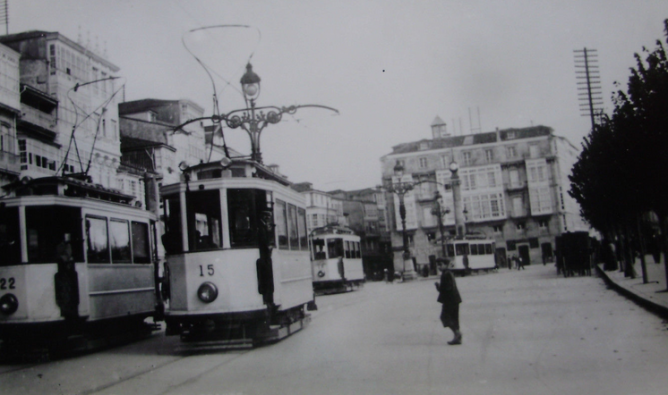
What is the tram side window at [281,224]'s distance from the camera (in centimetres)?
1255

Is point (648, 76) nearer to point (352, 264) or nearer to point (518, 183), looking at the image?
point (352, 264)

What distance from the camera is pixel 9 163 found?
96.9 ft

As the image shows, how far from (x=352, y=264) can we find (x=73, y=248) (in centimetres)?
2413

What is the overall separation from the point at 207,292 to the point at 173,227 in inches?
53.2

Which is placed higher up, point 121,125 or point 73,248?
point 121,125

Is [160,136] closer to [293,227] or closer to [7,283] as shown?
[293,227]

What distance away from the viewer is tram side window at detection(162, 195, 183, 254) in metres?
11.6

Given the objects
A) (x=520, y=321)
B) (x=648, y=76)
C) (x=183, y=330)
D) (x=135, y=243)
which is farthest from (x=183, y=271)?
(x=648, y=76)

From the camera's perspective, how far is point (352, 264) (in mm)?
35531

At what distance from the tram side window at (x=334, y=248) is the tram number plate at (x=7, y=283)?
2199cm

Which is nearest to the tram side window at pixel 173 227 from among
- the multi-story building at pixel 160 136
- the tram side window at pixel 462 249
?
the multi-story building at pixel 160 136

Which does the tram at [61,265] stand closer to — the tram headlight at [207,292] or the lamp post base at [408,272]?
the tram headlight at [207,292]

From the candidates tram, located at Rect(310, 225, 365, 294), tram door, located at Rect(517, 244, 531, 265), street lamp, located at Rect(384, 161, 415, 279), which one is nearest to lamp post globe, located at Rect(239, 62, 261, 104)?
tram, located at Rect(310, 225, 365, 294)

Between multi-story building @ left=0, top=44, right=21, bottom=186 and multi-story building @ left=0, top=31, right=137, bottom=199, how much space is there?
886mm
